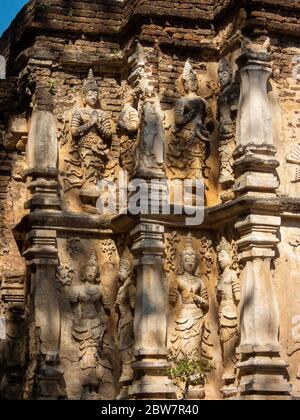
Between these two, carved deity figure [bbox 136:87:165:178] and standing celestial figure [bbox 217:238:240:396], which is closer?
standing celestial figure [bbox 217:238:240:396]

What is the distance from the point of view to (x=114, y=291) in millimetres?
15797

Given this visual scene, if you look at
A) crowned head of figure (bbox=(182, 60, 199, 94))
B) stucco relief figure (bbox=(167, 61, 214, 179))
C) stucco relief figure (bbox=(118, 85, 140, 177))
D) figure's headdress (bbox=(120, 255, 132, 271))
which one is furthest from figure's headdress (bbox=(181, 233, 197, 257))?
crowned head of figure (bbox=(182, 60, 199, 94))

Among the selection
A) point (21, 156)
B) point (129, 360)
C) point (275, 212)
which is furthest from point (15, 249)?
point (275, 212)

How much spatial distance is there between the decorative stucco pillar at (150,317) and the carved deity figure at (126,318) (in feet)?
1.11

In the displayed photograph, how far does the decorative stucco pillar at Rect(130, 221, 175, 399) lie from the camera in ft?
48.3

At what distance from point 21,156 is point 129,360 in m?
3.40

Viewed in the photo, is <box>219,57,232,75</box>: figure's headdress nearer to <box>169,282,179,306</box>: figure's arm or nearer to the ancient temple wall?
the ancient temple wall

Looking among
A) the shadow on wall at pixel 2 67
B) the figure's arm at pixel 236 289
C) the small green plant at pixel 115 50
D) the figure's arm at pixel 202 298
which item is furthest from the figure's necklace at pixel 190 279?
the shadow on wall at pixel 2 67

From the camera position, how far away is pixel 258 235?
48.1ft

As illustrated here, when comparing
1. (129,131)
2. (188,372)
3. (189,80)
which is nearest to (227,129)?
(189,80)

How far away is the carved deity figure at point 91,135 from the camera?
16016 millimetres

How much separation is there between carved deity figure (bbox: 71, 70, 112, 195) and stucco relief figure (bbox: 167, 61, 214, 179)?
38.1 inches

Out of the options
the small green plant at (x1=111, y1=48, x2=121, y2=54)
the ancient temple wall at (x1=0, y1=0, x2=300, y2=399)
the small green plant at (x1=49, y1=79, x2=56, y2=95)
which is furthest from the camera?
the small green plant at (x1=111, y1=48, x2=121, y2=54)

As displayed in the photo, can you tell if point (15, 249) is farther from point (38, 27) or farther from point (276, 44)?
point (276, 44)
